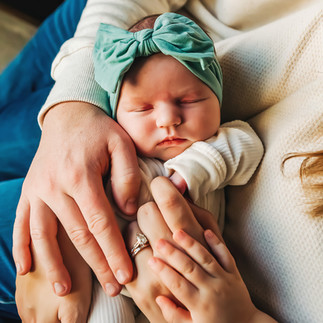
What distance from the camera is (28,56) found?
1304 mm

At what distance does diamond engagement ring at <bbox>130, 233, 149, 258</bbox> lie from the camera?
0.65 metres

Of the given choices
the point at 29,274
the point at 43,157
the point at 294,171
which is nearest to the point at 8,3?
the point at 43,157

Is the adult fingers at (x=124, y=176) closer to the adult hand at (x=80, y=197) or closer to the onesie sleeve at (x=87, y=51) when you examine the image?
the adult hand at (x=80, y=197)

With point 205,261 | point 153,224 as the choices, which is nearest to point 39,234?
point 153,224

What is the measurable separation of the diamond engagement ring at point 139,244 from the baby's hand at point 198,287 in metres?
0.06

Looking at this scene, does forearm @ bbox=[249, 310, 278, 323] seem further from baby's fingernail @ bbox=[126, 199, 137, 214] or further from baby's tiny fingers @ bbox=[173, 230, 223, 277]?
baby's fingernail @ bbox=[126, 199, 137, 214]

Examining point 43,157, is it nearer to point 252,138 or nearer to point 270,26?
point 252,138

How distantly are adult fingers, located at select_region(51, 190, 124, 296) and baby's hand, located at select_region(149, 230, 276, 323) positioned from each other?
10 centimetres

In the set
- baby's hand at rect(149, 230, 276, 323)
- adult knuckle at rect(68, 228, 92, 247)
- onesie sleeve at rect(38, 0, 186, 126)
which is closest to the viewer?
baby's hand at rect(149, 230, 276, 323)

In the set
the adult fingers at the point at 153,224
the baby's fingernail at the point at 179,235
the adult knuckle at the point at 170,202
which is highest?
the adult knuckle at the point at 170,202

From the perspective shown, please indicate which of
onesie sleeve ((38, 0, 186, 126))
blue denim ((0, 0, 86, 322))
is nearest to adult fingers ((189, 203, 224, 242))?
onesie sleeve ((38, 0, 186, 126))

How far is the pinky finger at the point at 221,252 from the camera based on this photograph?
0.62 meters

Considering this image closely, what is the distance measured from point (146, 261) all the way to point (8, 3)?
8.07ft

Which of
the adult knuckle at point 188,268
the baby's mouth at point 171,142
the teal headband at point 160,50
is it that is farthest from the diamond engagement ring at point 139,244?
the teal headband at point 160,50
